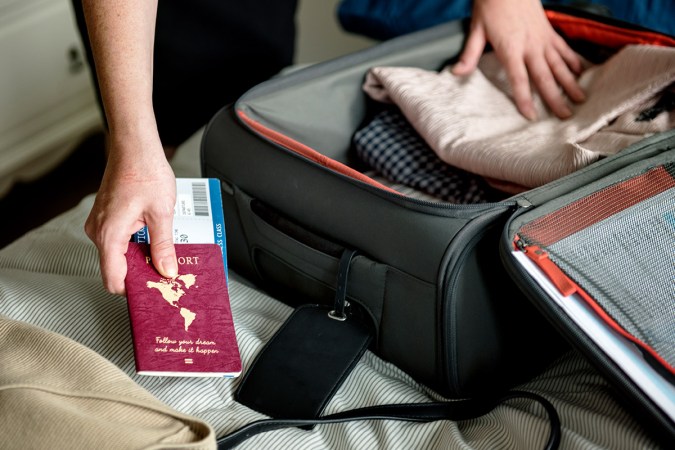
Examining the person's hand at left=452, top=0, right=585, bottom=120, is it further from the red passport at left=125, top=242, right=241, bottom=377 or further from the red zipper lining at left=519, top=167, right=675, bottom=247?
the red passport at left=125, top=242, right=241, bottom=377

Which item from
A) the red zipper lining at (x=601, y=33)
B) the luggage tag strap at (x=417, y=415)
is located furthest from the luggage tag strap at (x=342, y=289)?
the red zipper lining at (x=601, y=33)

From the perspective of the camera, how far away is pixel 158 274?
732 millimetres

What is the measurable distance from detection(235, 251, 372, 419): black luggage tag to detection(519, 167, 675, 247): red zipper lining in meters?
0.19

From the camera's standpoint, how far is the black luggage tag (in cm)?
73

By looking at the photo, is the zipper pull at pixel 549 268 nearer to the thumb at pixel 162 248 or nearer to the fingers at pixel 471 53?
the thumb at pixel 162 248

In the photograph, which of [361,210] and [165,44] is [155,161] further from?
[165,44]

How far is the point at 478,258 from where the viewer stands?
2.33ft

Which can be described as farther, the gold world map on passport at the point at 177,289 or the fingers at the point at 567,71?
the fingers at the point at 567,71

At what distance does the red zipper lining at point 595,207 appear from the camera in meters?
0.69

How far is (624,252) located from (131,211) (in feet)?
1.51

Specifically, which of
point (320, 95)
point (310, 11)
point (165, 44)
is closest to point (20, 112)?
point (165, 44)

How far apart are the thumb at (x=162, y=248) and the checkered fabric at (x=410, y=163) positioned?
351 millimetres

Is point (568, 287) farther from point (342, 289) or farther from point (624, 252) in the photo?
point (342, 289)

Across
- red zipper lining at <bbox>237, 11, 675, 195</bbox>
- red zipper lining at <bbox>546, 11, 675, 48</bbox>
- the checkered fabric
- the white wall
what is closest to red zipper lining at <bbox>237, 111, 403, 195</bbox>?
red zipper lining at <bbox>237, 11, 675, 195</bbox>
